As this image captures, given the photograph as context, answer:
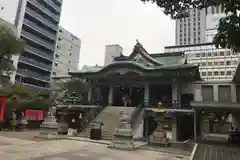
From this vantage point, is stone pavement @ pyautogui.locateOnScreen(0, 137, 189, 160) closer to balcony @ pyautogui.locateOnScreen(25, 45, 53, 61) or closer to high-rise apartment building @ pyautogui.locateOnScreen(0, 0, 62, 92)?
high-rise apartment building @ pyautogui.locateOnScreen(0, 0, 62, 92)

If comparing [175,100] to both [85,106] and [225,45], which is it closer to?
[85,106]

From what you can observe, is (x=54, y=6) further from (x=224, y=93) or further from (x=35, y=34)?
(x=224, y=93)

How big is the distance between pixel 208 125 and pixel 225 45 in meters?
38.1

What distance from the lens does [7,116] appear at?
18.3 metres

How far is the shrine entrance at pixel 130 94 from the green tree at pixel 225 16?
1807 centimetres

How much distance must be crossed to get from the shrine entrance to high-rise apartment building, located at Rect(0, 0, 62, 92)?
20594mm

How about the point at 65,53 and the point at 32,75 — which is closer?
the point at 32,75

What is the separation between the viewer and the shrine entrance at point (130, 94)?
25719mm

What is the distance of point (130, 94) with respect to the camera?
1017 inches

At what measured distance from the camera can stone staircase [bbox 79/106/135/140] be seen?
16.5m

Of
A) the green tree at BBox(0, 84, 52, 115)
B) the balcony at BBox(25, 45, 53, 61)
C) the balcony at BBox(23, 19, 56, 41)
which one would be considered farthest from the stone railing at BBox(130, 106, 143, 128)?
the balcony at BBox(23, 19, 56, 41)

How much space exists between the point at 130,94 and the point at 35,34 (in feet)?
95.5

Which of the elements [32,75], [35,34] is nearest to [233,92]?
[32,75]

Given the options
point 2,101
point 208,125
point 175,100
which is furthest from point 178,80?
point 208,125
